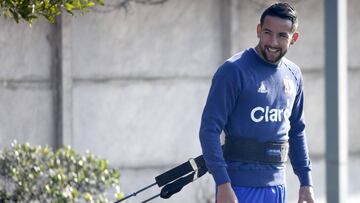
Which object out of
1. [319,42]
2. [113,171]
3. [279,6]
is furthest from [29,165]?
[319,42]

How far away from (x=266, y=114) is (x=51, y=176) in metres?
2.30

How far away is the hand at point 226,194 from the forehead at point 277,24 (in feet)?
3.00

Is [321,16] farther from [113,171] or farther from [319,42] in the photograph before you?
[113,171]

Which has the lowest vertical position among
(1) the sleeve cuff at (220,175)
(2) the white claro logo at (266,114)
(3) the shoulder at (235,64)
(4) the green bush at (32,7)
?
(1) the sleeve cuff at (220,175)

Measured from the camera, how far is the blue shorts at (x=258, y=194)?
238 inches

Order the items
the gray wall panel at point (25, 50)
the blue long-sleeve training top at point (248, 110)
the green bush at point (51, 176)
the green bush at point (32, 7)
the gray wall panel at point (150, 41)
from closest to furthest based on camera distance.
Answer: the blue long-sleeve training top at point (248, 110)
the green bush at point (32, 7)
the green bush at point (51, 176)
the gray wall panel at point (25, 50)
the gray wall panel at point (150, 41)

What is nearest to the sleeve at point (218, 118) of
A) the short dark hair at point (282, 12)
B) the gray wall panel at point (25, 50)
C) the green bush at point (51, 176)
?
the short dark hair at point (282, 12)

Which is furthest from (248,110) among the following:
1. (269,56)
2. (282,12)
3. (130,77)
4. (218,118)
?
(130,77)

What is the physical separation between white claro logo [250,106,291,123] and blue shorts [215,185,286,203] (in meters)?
0.39

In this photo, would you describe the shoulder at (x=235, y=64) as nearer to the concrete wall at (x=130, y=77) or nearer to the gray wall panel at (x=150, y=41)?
the concrete wall at (x=130, y=77)

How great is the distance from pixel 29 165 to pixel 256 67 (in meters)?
2.60

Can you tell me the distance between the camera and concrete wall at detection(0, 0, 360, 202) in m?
9.71

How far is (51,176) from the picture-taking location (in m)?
7.80

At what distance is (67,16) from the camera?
32.1ft
